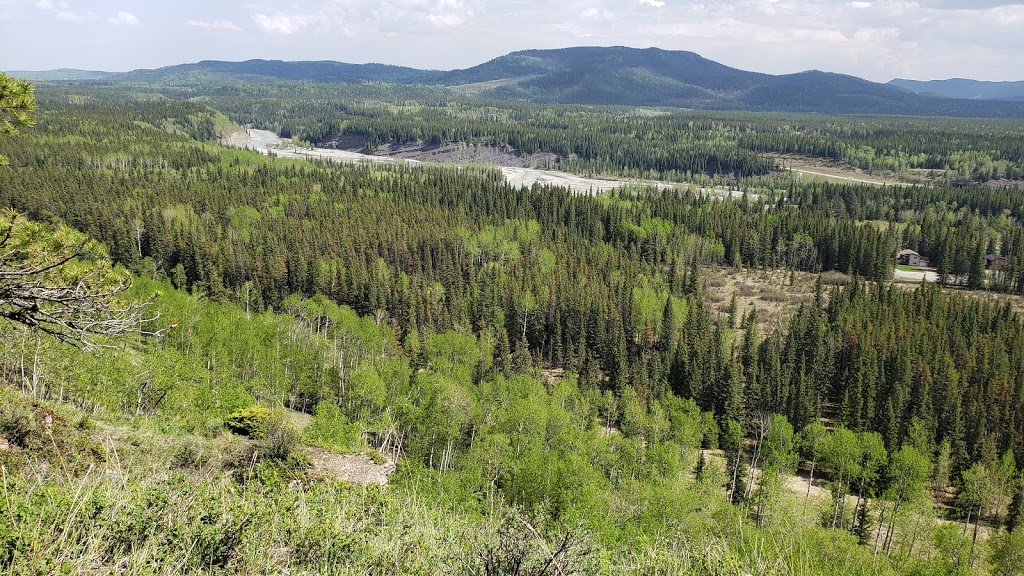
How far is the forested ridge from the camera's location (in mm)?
18391

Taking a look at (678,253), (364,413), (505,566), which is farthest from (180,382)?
(678,253)

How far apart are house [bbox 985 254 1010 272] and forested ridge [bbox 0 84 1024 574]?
136 inches

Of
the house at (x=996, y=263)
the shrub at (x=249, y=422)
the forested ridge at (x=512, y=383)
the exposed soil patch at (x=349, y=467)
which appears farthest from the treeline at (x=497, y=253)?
the exposed soil patch at (x=349, y=467)

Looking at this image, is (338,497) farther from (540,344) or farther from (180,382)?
(540,344)

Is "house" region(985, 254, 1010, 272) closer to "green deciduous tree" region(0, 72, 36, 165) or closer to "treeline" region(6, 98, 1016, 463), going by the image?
"treeline" region(6, 98, 1016, 463)

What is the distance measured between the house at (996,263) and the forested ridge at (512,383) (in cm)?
345

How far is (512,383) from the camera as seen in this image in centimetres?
7219

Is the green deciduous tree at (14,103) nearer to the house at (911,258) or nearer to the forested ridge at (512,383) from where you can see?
the forested ridge at (512,383)

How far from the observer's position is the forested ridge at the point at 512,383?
60.3 ft

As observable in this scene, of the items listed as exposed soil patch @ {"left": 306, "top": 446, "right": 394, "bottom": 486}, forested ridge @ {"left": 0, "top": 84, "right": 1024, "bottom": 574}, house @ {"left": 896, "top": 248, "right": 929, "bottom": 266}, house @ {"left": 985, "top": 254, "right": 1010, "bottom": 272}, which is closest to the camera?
forested ridge @ {"left": 0, "top": 84, "right": 1024, "bottom": 574}

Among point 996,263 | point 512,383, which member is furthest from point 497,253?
point 996,263

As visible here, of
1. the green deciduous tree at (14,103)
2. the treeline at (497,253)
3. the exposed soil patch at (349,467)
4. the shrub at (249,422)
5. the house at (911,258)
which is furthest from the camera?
the house at (911,258)

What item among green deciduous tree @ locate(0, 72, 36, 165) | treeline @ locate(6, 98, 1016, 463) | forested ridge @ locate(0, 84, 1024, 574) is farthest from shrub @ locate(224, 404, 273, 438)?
treeline @ locate(6, 98, 1016, 463)

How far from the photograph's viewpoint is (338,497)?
2181cm
